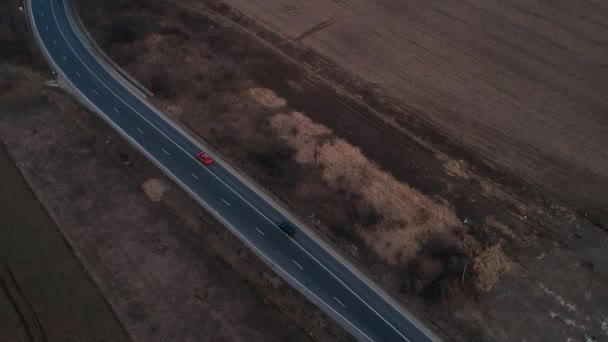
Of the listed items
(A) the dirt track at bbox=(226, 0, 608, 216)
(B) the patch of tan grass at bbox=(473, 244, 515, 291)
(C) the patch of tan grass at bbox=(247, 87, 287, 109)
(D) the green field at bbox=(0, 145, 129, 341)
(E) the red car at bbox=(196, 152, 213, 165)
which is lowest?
(D) the green field at bbox=(0, 145, 129, 341)

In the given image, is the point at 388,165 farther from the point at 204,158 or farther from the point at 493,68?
the point at 493,68

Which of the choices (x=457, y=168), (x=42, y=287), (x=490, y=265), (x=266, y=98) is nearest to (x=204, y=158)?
(x=266, y=98)

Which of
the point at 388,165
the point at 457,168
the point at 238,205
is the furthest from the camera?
the point at 388,165

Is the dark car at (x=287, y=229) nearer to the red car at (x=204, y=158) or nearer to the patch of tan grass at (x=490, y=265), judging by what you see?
the red car at (x=204, y=158)

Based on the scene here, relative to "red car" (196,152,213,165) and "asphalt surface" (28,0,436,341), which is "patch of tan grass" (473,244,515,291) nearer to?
"asphalt surface" (28,0,436,341)

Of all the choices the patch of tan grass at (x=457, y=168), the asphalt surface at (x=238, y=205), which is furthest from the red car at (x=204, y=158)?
the patch of tan grass at (x=457, y=168)

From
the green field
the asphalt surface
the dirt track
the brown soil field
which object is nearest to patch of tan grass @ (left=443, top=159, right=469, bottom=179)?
the brown soil field

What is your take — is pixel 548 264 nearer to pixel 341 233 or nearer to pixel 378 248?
pixel 378 248
